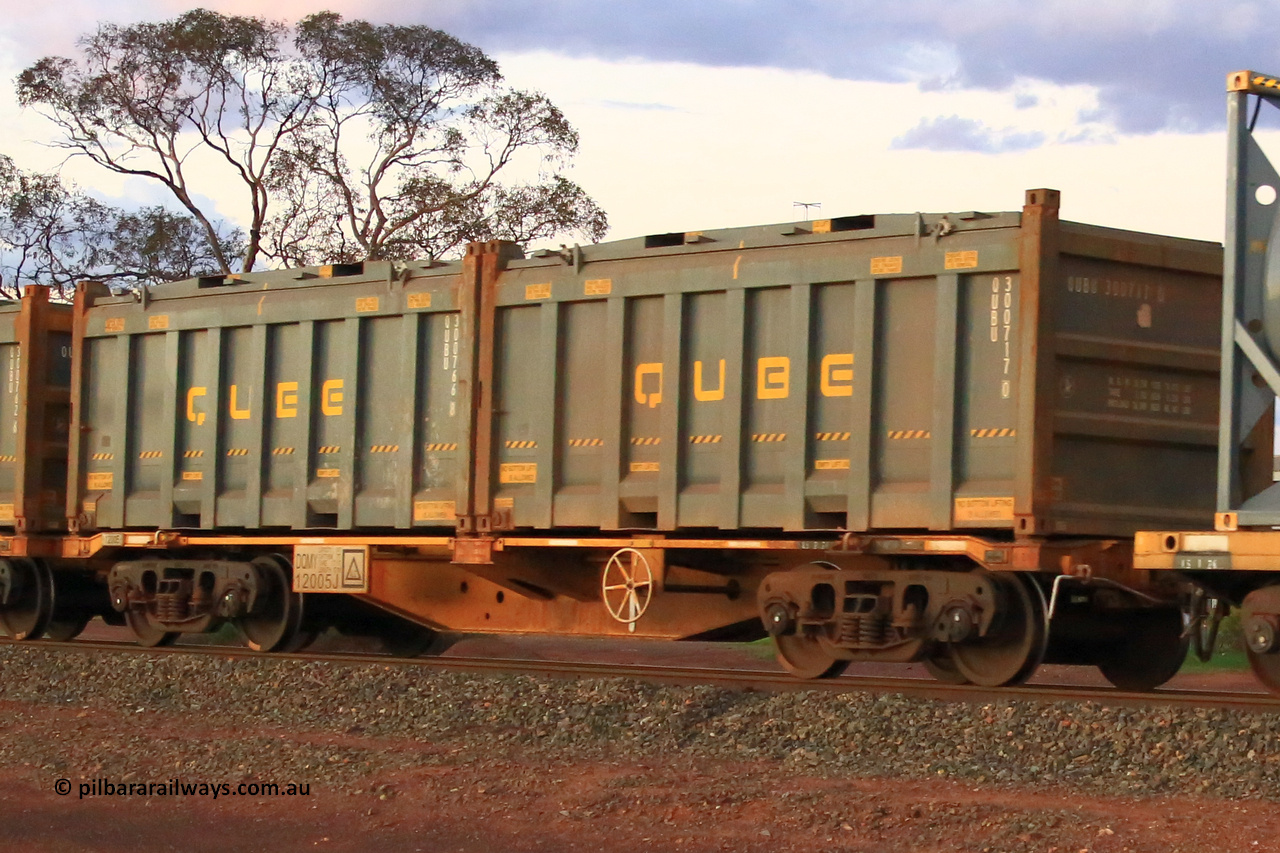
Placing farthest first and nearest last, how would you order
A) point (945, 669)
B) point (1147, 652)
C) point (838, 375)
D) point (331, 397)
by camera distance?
point (331, 397) → point (1147, 652) → point (945, 669) → point (838, 375)

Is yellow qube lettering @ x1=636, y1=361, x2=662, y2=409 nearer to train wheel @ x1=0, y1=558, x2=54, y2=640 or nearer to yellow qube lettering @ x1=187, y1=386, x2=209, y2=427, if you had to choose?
yellow qube lettering @ x1=187, y1=386, x2=209, y2=427

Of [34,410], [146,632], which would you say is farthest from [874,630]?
[34,410]

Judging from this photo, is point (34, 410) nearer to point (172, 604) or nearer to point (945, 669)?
point (172, 604)

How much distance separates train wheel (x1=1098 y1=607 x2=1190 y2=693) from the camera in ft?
39.8

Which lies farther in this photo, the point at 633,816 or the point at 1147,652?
the point at 1147,652

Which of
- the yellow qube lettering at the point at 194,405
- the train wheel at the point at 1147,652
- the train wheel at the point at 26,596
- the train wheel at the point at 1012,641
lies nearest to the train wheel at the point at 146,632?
the train wheel at the point at 26,596

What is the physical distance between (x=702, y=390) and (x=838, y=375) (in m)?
1.13

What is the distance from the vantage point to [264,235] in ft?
105

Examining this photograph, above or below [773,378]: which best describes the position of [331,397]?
below

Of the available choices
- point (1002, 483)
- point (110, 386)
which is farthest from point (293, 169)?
point (1002, 483)

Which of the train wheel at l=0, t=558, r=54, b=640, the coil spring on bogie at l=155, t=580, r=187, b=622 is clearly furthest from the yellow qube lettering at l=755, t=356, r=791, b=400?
the train wheel at l=0, t=558, r=54, b=640

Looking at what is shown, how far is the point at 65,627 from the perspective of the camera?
1761 cm

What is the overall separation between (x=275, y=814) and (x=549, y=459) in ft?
19.9

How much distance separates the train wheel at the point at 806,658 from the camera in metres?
12.3
